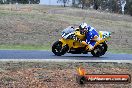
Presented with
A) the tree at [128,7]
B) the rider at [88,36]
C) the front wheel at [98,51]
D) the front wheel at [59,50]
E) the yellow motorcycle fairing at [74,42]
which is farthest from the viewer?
the tree at [128,7]

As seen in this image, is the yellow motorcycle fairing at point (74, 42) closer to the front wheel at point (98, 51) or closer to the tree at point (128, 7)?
the front wheel at point (98, 51)

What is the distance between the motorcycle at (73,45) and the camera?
19031 mm

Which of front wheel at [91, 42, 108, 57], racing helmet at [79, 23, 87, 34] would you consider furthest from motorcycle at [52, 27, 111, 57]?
racing helmet at [79, 23, 87, 34]

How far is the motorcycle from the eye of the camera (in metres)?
19.0

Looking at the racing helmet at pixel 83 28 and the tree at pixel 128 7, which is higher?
the racing helmet at pixel 83 28

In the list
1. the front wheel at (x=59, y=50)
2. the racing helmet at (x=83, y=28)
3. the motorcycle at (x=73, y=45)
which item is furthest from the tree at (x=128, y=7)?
the front wheel at (x=59, y=50)

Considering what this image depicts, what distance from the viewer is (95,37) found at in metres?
19.4

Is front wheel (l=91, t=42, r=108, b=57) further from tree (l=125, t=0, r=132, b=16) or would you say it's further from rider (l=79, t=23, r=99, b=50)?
tree (l=125, t=0, r=132, b=16)

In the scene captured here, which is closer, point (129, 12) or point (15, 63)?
point (15, 63)

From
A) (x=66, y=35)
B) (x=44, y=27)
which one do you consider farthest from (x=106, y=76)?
(x=44, y=27)

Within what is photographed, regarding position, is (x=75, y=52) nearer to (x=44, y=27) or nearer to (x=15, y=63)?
(x=15, y=63)

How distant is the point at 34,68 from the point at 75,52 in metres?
→ 6.00

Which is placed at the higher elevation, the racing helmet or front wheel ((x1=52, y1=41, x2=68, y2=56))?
the racing helmet

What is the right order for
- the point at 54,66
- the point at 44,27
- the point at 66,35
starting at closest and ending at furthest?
1. the point at 54,66
2. the point at 66,35
3. the point at 44,27
